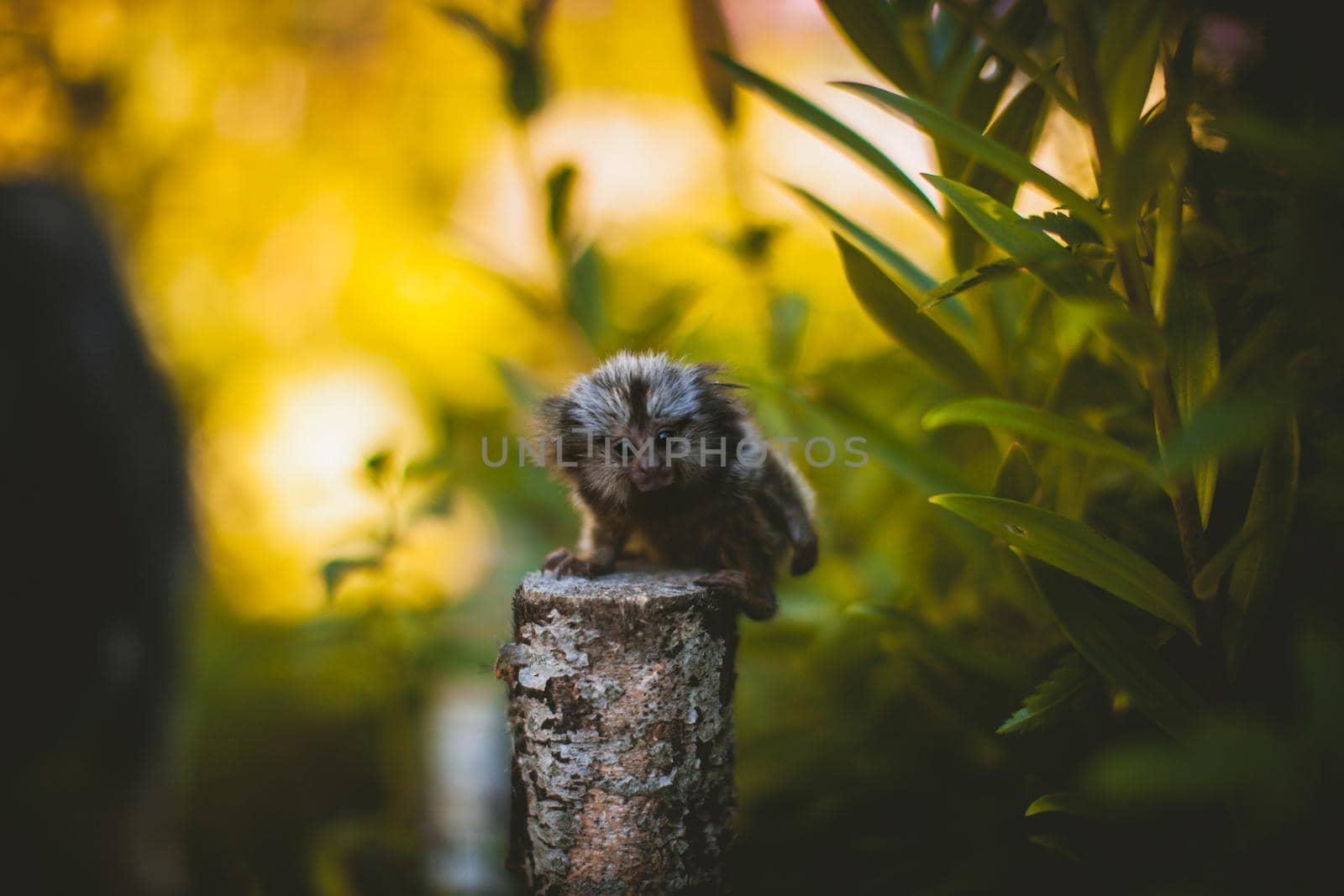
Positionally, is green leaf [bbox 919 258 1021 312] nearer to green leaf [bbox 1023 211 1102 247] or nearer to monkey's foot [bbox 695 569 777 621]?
green leaf [bbox 1023 211 1102 247]

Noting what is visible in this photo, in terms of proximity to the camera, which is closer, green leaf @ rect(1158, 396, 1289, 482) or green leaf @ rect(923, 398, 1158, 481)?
green leaf @ rect(1158, 396, 1289, 482)

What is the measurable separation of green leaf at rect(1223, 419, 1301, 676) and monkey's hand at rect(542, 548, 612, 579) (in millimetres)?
795

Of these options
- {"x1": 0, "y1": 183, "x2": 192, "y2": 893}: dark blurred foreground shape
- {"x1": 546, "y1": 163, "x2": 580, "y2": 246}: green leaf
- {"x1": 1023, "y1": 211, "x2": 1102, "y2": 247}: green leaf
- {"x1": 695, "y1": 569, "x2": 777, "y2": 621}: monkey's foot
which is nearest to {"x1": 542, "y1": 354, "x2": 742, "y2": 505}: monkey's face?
{"x1": 695, "y1": 569, "x2": 777, "y2": 621}: monkey's foot

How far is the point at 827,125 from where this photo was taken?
3.84 ft

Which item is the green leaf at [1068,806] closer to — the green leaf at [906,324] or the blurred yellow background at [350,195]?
the green leaf at [906,324]

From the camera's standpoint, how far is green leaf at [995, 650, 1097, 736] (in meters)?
1.02

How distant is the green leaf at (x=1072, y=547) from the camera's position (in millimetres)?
958

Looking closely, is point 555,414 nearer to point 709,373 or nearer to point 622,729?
point 709,373

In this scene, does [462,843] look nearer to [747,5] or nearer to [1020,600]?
[1020,600]

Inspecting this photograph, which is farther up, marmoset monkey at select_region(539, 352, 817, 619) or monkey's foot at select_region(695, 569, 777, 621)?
marmoset monkey at select_region(539, 352, 817, 619)

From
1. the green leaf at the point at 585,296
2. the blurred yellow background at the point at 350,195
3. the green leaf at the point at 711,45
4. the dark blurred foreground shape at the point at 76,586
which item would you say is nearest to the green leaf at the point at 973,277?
the green leaf at the point at 711,45

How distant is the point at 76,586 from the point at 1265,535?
2.58 meters

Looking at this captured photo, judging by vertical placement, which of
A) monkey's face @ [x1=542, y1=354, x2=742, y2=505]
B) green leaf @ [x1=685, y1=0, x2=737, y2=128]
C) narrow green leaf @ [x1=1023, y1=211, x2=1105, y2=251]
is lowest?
monkey's face @ [x1=542, y1=354, x2=742, y2=505]

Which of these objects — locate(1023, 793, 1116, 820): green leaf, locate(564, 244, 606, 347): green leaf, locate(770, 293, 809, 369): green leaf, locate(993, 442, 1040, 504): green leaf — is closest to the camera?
locate(1023, 793, 1116, 820): green leaf
